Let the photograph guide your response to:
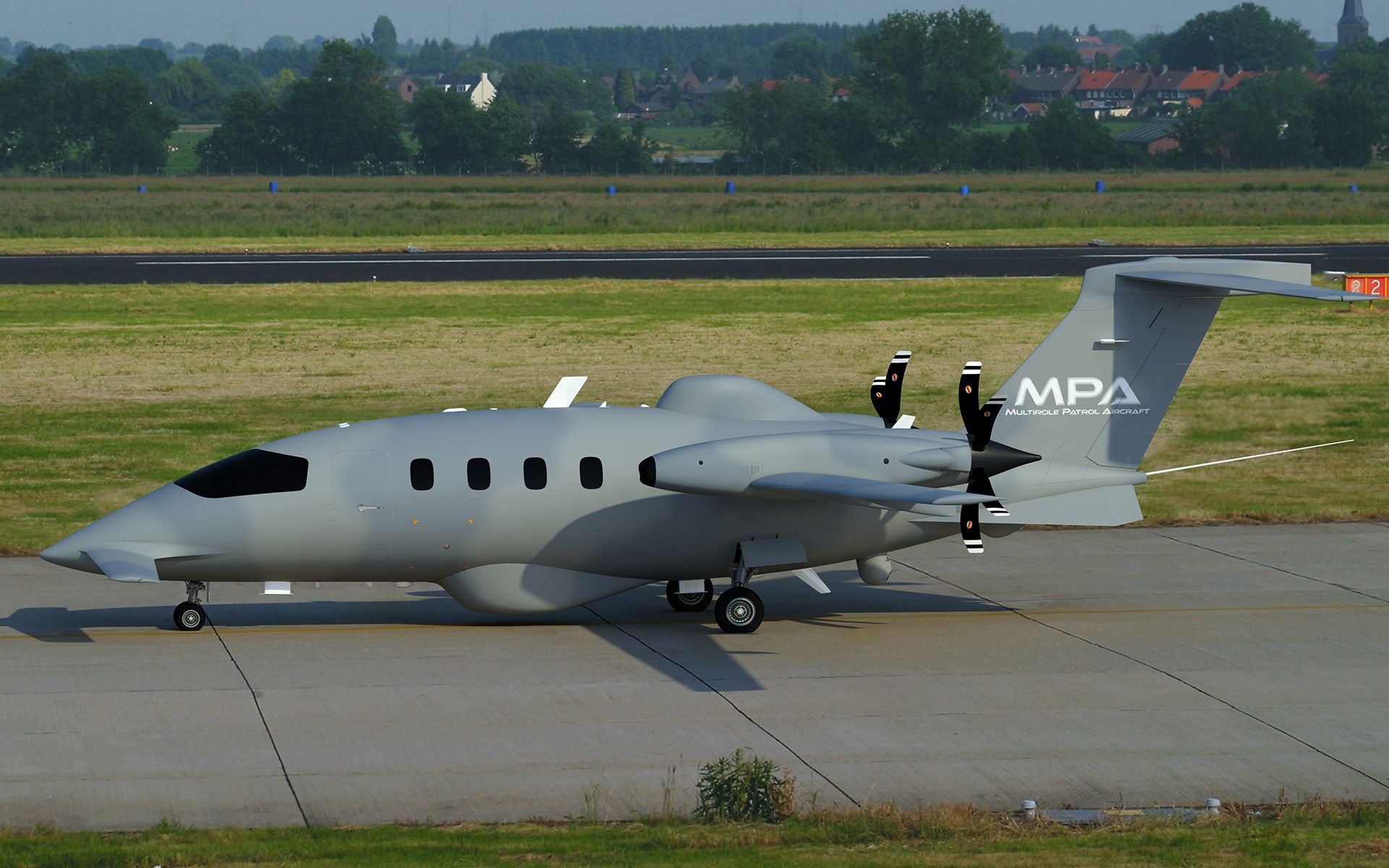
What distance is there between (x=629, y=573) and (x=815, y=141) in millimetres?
147834

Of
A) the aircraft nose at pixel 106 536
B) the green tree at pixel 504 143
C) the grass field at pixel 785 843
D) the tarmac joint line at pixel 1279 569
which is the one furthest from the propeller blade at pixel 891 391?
the green tree at pixel 504 143

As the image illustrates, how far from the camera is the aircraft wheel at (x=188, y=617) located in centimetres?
2027

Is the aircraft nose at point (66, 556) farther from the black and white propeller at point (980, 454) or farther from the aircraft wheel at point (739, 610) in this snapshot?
the black and white propeller at point (980, 454)

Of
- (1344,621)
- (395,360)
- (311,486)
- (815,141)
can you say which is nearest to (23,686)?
(311,486)

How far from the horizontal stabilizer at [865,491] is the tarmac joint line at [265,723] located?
5.97 metres

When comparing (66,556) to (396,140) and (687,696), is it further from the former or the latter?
(396,140)

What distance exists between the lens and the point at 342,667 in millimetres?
18875

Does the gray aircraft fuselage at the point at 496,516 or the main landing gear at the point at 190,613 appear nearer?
the gray aircraft fuselage at the point at 496,516

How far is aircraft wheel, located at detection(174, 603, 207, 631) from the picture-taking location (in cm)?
2027

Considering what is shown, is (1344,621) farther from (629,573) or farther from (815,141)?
(815,141)

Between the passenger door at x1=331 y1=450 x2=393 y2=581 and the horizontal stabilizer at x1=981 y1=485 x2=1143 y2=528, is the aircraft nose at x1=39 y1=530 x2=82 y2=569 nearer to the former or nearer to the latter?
the passenger door at x1=331 y1=450 x2=393 y2=581

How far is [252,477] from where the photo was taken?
1984 centimetres

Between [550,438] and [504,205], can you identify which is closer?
[550,438]

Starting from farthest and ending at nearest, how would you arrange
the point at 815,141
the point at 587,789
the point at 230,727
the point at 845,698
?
the point at 815,141
the point at 845,698
the point at 230,727
the point at 587,789
